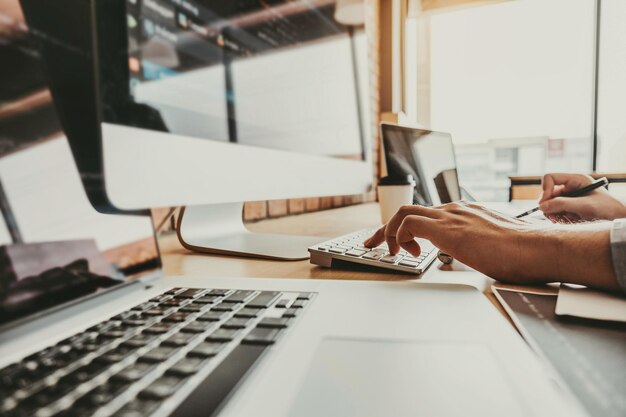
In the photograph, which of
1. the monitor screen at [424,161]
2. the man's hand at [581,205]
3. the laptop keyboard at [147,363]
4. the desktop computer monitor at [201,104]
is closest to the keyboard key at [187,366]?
the laptop keyboard at [147,363]

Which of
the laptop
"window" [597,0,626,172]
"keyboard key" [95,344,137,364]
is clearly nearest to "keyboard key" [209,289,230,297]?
the laptop

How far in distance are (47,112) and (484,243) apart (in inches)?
18.7

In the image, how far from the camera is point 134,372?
156 millimetres

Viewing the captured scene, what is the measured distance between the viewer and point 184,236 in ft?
2.02

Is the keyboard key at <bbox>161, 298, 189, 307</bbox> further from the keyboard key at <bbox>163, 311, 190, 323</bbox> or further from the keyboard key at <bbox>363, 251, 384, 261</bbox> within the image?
the keyboard key at <bbox>363, 251, 384, 261</bbox>

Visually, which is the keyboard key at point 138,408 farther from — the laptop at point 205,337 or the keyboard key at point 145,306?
the keyboard key at point 145,306

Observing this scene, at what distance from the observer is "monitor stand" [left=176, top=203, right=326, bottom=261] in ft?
1.87

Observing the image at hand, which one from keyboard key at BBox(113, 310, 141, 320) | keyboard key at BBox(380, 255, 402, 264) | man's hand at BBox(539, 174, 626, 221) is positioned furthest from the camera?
man's hand at BBox(539, 174, 626, 221)

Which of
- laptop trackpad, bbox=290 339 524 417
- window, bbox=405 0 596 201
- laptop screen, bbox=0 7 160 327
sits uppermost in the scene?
window, bbox=405 0 596 201

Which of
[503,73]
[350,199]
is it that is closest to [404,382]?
[350,199]

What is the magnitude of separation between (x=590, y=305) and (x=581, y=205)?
2.48 ft

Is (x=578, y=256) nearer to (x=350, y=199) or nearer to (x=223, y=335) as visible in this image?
(x=223, y=335)

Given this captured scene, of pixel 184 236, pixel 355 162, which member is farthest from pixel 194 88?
pixel 355 162

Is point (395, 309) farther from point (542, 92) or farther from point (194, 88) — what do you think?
point (542, 92)
